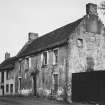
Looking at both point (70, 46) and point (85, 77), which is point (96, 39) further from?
point (85, 77)

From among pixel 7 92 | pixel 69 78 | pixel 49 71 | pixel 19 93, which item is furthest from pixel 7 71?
pixel 69 78

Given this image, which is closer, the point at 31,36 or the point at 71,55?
the point at 71,55

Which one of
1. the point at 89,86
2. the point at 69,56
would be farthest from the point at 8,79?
the point at 89,86

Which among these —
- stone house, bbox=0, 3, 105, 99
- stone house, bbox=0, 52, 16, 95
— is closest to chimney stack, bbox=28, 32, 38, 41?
stone house, bbox=0, 52, 16, 95

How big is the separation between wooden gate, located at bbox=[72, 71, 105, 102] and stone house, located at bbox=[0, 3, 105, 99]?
73cm

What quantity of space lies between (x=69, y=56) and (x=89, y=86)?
165 inches

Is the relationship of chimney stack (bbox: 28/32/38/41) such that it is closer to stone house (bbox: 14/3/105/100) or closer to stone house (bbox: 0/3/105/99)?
stone house (bbox: 0/3/105/99)

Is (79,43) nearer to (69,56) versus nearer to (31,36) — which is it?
(69,56)

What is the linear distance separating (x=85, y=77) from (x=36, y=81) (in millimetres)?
9068

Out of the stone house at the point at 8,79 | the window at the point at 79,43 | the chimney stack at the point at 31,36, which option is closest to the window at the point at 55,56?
the window at the point at 79,43

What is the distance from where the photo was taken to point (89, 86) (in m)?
23.6

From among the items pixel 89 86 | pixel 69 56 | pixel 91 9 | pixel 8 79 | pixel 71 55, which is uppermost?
pixel 91 9

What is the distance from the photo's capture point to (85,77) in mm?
24219

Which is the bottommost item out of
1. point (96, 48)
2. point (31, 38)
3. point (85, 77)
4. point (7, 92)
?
point (7, 92)
